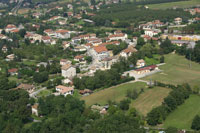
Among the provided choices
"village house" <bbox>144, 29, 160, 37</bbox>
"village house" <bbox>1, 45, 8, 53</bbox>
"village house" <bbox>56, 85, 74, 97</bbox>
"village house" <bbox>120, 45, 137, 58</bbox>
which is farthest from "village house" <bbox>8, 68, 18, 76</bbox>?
"village house" <bbox>144, 29, 160, 37</bbox>

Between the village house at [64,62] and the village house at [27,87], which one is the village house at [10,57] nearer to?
the village house at [64,62]

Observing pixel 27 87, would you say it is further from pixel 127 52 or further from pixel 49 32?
pixel 49 32

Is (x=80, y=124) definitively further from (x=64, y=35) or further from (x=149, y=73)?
(x=64, y=35)

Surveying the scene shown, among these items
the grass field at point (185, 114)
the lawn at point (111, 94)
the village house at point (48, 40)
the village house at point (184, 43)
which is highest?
the village house at point (184, 43)

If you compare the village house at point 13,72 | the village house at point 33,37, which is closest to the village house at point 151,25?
the village house at point 33,37

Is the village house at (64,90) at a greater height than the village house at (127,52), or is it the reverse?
the village house at (127,52)

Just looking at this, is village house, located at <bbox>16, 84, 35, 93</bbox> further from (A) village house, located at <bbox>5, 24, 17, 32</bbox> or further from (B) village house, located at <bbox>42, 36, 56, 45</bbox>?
(A) village house, located at <bbox>5, 24, 17, 32</bbox>
